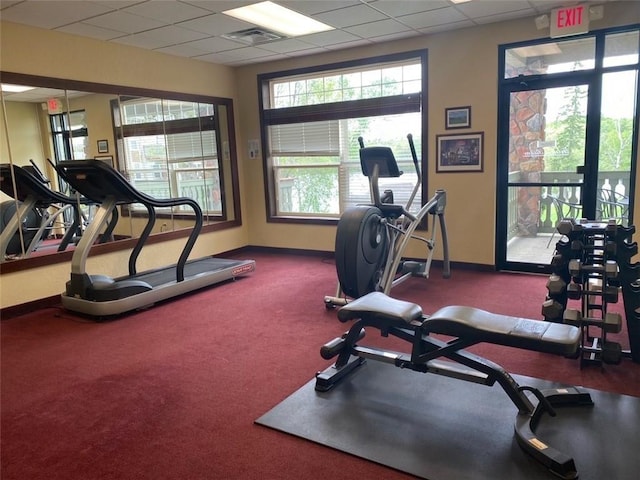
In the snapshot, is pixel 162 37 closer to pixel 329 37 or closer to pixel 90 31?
pixel 90 31

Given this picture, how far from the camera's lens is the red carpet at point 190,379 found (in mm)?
2350

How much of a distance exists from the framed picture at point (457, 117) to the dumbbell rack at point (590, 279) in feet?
8.50

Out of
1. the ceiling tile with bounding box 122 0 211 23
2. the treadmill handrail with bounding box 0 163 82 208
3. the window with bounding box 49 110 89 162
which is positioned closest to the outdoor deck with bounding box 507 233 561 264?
the ceiling tile with bounding box 122 0 211 23

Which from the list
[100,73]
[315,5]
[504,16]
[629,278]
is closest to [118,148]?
[100,73]

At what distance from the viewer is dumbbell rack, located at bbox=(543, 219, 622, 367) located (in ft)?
9.92

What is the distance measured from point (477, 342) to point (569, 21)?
3.92 m

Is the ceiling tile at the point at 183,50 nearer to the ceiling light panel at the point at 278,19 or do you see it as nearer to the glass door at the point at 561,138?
the ceiling light panel at the point at 278,19

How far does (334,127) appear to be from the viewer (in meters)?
6.58

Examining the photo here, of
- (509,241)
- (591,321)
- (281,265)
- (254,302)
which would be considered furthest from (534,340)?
(281,265)

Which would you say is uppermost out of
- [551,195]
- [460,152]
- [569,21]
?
[569,21]

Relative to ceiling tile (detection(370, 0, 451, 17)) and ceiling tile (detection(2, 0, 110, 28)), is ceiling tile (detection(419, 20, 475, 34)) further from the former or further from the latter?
ceiling tile (detection(2, 0, 110, 28))

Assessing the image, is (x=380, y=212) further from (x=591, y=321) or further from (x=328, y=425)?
(x=328, y=425)

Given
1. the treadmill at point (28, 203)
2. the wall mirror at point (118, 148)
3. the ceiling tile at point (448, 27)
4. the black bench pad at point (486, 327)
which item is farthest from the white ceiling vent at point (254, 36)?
the black bench pad at point (486, 327)

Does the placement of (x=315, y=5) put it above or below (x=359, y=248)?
above
